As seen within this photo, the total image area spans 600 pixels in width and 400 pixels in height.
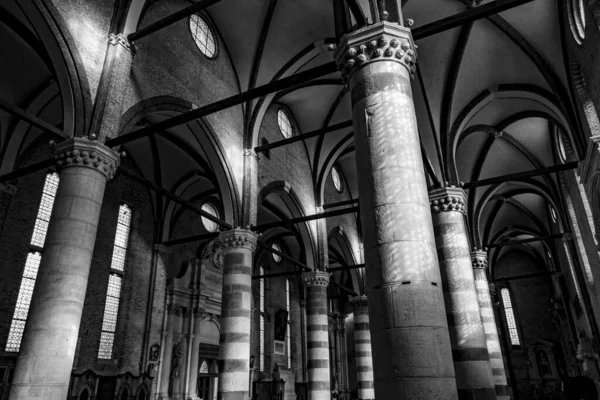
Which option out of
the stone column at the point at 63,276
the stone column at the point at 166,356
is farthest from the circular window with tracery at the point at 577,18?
the stone column at the point at 166,356

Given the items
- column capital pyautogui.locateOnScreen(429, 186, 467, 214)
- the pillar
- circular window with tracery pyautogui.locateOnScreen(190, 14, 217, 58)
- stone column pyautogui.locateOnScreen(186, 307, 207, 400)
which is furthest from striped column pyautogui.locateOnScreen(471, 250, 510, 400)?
circular window with tracery pyautogui.locateOnScreen(190, 14, 217, 58)

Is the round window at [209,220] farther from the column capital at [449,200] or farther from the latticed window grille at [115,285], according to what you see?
the column capital at [449,200]

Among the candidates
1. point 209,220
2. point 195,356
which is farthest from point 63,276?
point 209,220

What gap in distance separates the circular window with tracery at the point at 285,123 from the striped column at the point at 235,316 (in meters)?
5.98

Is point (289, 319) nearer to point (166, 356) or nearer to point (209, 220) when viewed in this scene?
point (209, 220)

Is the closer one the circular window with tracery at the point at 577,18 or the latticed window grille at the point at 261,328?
the circular window with tracery at the point at 577,18

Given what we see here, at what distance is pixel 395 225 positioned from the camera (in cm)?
520

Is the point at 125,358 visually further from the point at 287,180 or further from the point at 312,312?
the point at 287,180

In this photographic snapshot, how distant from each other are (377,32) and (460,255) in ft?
24.8

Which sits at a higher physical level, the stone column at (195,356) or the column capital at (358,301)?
the column capital at (358,301)

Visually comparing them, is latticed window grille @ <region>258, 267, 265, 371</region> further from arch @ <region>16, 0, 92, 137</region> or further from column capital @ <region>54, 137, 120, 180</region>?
arch @ <region>16, 0, 92, 137</region>

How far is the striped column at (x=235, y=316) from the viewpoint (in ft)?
37.9

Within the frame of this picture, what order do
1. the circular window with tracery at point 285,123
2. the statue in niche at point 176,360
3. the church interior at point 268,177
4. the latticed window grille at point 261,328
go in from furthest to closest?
1. the latticed window grille at point 261,328
2. the circular window with tracery at point 285,123
3. the statue in niche at point 176,360
4. the church interior at point 268,177

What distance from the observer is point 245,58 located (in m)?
15.2
